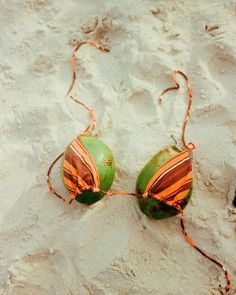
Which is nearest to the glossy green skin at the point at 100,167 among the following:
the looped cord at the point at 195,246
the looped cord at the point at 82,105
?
the looped cord at the point at 82,105

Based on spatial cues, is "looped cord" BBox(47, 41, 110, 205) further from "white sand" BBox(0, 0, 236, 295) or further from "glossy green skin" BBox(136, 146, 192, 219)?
"glossy green skin" BBox(136, 146, 192, 219)

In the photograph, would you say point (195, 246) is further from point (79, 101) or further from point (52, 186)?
point (79, 101)

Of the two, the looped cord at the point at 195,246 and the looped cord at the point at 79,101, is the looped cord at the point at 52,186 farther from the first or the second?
the looped cord at the point at 195,246

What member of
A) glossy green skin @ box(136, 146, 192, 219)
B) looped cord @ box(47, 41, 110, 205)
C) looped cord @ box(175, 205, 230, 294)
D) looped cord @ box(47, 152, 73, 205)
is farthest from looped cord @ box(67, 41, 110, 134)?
looped cord @ box(175, 205, 230, 294)

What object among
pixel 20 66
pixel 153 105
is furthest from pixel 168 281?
pixel 20 66

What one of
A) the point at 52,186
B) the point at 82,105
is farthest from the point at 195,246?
the point at 82,105

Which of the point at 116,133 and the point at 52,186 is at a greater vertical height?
the point at 116,133

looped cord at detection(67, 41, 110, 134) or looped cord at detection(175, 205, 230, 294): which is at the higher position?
looped cord at detection(67, 41, 110, 134)
